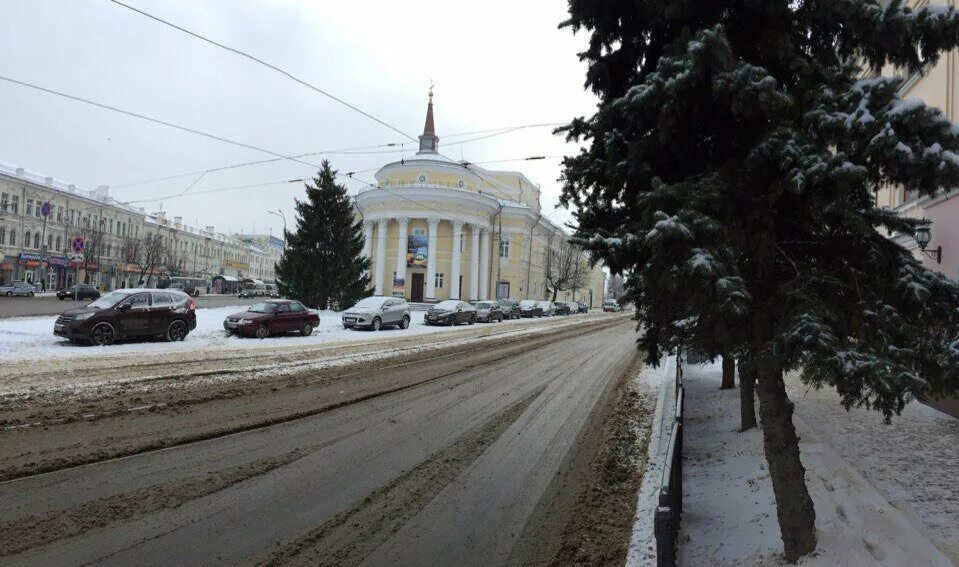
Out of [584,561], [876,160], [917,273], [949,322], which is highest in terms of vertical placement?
[876,160]

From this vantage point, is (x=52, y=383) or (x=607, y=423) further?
(x=52, y=383)

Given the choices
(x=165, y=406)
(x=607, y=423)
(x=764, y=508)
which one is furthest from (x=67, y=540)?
(x=607, y=423)

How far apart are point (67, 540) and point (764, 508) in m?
5.76

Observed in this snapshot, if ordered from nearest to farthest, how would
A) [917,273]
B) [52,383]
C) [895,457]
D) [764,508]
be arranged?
1. [917,273]
2. [764,508]
3. [895,457]
4. [52,383]

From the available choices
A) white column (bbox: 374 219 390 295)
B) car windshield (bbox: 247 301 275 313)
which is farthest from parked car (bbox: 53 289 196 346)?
white column (bbox: 374 219 390 295)

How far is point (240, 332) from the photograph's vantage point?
18.7 metres

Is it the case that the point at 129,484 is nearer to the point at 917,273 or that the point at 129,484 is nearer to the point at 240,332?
the point at 917,273

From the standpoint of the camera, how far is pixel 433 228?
50.5 meters

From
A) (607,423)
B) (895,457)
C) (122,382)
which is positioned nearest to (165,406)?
(122,382)

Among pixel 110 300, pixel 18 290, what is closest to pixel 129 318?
pixel 110 300

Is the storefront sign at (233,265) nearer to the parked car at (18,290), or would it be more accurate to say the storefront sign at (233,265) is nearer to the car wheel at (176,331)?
the parked car at (18,290)

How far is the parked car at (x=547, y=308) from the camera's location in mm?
51291

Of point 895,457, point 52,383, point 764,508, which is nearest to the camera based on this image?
point 764,508

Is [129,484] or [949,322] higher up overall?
[949,322]
